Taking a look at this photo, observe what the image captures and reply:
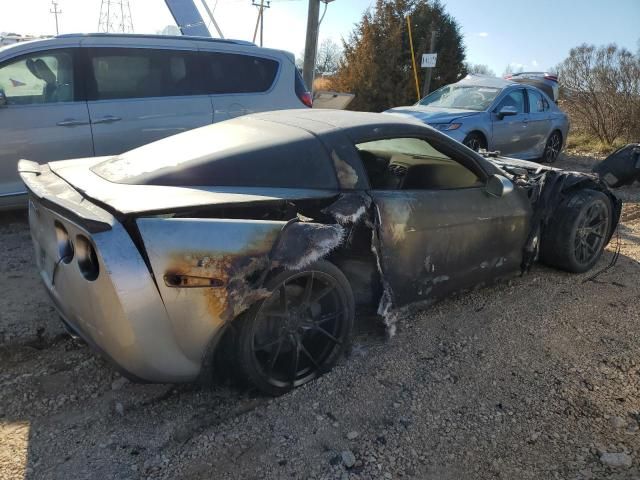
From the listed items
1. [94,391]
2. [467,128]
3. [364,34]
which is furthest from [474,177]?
[364,34]

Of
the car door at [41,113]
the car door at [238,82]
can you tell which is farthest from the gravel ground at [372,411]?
the car door at [238,82]

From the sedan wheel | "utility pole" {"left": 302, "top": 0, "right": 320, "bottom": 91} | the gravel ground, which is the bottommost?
the gravel ground

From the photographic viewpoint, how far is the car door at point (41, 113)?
16.2 feet

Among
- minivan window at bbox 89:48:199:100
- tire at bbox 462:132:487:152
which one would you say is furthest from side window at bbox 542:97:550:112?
minivan window at bbox 89:48:199:100

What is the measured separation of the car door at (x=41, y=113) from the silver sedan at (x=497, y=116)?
4927mm

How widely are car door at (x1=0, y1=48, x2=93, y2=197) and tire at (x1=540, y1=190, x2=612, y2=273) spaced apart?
14.4 feet

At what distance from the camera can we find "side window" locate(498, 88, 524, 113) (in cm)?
902

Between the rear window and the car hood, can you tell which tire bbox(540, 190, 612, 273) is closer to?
the rear window

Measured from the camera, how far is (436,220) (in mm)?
3287

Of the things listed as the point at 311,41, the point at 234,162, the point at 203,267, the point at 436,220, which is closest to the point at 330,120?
the point at 234,162

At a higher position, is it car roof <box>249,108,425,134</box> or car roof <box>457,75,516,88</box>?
car roof <box>457,75,516,88</box>

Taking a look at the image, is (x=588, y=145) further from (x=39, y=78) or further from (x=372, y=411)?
(x=372, y=411)

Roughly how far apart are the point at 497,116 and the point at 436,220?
20.1ft

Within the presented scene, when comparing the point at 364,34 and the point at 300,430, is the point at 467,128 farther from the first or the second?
the point at 364,34
